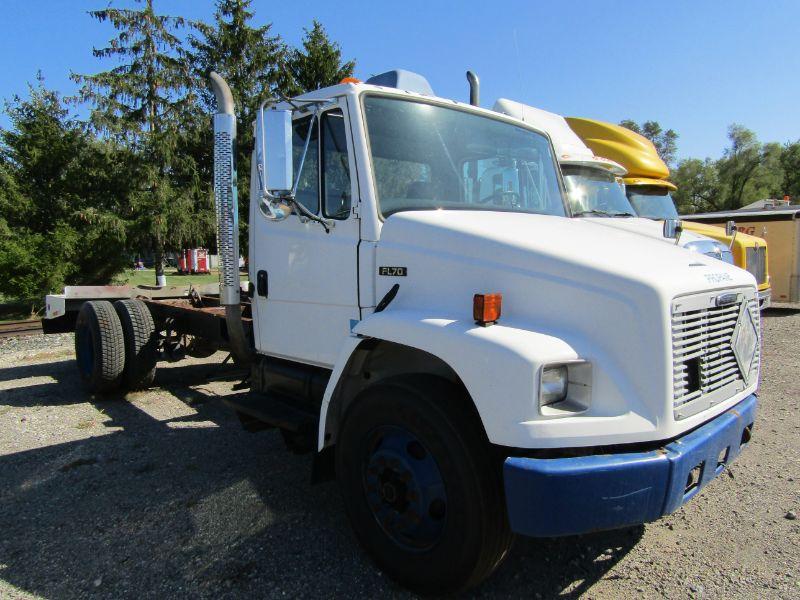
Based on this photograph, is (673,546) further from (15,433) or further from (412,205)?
(15,433)

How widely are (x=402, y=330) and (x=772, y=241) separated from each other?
14926 mm

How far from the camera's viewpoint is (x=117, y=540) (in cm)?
322

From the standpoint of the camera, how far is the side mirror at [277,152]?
304 cm

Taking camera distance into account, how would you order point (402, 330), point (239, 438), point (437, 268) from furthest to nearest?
point (239, 438) → point (437, 268) → point (402, 330)

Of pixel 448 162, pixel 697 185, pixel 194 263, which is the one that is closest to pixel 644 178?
pixel 448 162

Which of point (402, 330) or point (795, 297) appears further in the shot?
point (795, 297)

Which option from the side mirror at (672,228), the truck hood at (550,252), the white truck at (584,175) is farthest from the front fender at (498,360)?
the white truck at (584,175)

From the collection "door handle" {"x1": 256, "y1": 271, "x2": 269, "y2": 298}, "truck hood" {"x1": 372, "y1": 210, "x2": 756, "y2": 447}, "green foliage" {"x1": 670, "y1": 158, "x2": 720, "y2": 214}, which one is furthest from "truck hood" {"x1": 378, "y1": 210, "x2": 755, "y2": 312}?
"green foliage" {"x1": 670, "y1": 158, "x2": 720, "y2": 214}

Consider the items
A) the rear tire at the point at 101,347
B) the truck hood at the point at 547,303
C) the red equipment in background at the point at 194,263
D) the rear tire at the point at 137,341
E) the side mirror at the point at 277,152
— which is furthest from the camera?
the red equipment in background at the point at 194,263

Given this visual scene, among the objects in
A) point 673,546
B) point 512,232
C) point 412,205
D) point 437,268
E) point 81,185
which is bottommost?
point 673,546

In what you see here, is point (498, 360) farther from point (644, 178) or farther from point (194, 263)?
point (194, 263)

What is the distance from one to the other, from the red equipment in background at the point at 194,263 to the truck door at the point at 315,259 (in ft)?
105

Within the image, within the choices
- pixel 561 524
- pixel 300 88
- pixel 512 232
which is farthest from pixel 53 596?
pixel 300 88

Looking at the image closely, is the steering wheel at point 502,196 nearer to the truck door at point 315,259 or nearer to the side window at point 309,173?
the truck door at point 315,259
